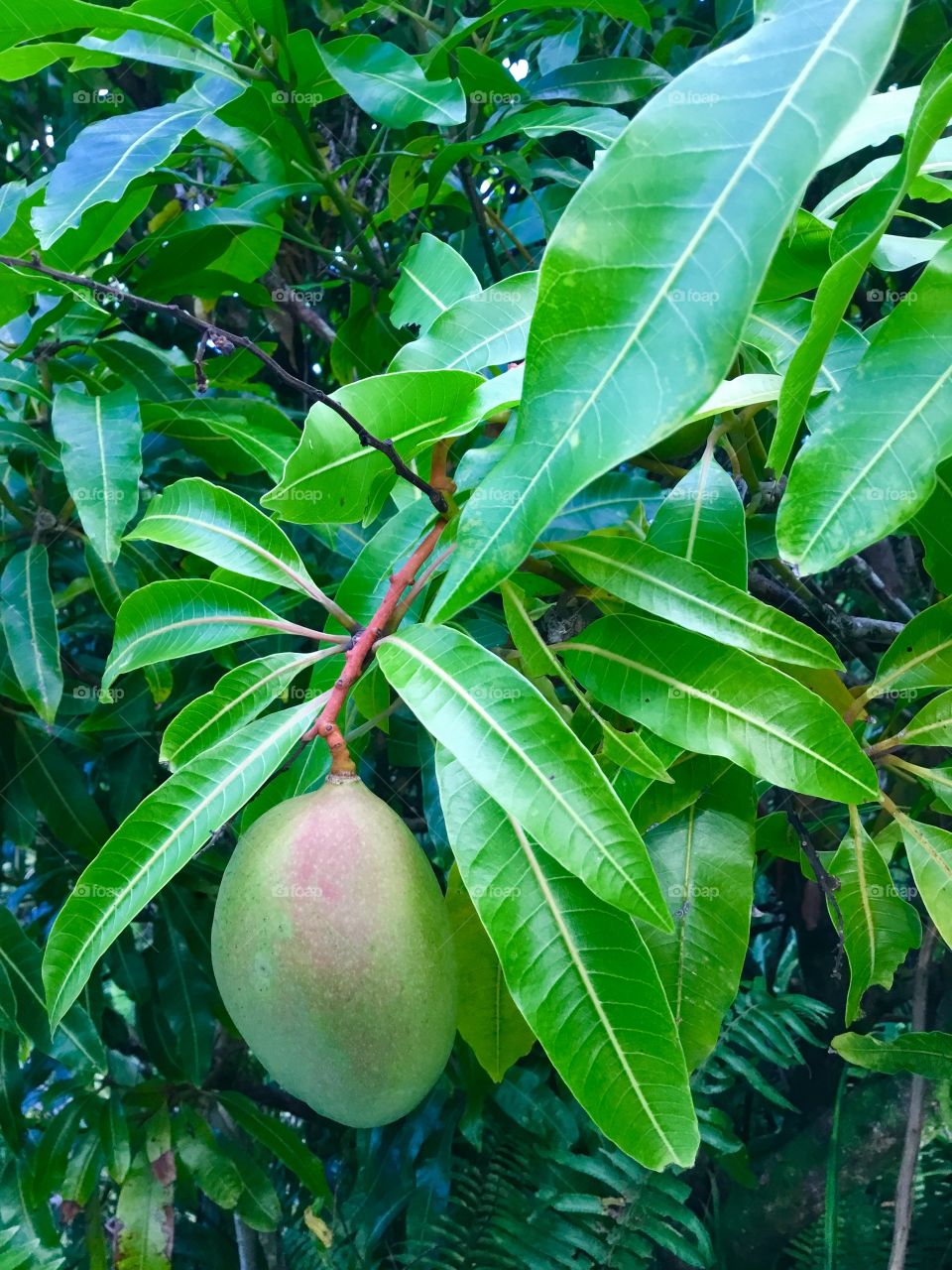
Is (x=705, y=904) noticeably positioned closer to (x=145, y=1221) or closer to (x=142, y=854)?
(x=142, y=854)

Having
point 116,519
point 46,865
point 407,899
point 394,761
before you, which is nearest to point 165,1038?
point 46,865

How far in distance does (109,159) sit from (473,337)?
14.3 inches

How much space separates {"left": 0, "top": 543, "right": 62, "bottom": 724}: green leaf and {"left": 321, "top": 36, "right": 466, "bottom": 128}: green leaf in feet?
1.71

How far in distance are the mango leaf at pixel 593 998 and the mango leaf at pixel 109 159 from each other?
52 cm

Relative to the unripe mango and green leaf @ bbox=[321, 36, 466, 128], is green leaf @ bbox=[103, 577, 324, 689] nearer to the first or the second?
the unripe mango

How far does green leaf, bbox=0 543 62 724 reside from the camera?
0.89m

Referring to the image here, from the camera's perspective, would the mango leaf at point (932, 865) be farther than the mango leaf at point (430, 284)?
No

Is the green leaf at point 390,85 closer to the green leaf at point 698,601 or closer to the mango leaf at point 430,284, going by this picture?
the mango leaf at point 430,284

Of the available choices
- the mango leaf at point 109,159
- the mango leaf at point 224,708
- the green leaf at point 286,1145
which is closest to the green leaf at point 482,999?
the mango leaf at point 224,708

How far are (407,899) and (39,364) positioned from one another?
717mm

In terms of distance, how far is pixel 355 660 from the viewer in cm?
53

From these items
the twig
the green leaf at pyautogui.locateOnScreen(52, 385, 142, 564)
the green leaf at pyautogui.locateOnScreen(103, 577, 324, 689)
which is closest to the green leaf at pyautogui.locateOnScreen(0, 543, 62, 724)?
the green leaf at pyautogui.locateOnScreen(52, 385, 142, 564)

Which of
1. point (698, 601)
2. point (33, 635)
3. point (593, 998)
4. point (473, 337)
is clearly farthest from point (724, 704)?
point (33, 635)

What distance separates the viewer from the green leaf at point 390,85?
31.3 inches
